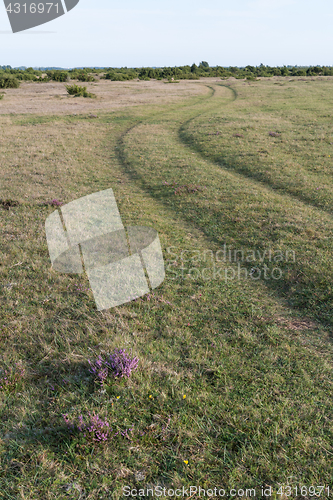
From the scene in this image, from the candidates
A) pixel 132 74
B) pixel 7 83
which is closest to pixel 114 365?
pixel 7 83

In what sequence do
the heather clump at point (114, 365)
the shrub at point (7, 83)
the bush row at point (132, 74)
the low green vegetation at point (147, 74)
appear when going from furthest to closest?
the low green vegetation at point (147, 74) → the bush row at point (132, 74) → the shrub at point (7, 83) → the heather clump at point (114, 365)

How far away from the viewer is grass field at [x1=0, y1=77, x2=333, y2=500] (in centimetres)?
382

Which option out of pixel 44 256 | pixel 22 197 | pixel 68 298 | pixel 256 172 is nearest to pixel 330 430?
pixel 68 298

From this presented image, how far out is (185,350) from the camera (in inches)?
231

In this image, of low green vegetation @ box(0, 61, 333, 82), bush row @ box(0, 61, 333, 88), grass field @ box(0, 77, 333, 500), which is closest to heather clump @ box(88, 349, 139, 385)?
grass field @ box(0, 77, 333, 500)

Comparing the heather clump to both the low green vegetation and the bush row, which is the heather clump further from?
the low green vegetation

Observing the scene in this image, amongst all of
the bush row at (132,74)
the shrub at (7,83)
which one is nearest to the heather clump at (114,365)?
the shrub at (7,83)

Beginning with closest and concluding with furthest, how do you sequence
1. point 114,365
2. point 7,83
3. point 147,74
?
point 114,365, point 7,83, point 147,74

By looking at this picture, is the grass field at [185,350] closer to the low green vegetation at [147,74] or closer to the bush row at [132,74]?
the bush row at [132,74]

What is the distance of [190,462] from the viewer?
153 inches

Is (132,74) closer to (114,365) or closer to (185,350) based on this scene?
(185,350)

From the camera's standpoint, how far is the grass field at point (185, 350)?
382 cm

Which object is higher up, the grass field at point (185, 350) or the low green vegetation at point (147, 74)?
the low green vegetation at point (147, 74)

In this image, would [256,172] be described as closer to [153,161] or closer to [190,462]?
[153,161]
